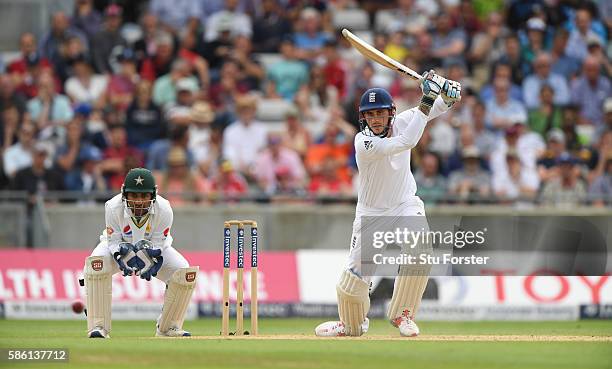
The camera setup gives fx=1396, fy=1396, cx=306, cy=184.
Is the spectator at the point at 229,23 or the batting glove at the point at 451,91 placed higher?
the spectator at the point at 229,23

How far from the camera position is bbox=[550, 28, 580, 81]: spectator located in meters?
18.6

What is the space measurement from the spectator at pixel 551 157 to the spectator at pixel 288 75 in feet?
11.2

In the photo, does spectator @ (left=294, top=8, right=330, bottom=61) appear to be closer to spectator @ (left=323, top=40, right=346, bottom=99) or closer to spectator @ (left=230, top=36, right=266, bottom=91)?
spectator @ (left=323, top=40, right=346, bottom=99)

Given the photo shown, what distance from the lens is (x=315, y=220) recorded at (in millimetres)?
16594

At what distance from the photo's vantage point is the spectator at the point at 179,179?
55.2 ft

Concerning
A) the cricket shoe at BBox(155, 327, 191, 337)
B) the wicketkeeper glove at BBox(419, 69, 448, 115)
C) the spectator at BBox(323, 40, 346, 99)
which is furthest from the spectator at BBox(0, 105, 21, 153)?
the wicketkeeper glove at BBox(419, 69, 448, 115)

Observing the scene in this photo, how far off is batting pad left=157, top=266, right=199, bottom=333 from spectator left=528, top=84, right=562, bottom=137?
25.4ft

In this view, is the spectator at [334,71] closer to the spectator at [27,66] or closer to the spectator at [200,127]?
the spectator at [200,127]

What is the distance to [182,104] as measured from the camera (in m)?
18.1

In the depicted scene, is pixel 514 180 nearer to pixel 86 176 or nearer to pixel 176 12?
pixel 86 176

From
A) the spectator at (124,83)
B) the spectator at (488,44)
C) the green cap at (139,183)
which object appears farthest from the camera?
the spectator at (488,44)

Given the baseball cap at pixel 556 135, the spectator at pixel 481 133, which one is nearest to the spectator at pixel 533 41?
the spectator at pixel 481 133

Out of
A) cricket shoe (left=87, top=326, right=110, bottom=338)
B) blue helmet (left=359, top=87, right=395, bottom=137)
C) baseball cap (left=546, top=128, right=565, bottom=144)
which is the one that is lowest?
cricket shoe (left=87, top=326, right=110, bottom=338)

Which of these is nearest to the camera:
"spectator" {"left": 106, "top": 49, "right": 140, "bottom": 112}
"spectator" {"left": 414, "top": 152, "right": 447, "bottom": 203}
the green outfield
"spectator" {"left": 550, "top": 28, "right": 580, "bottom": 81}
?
the green outfield
